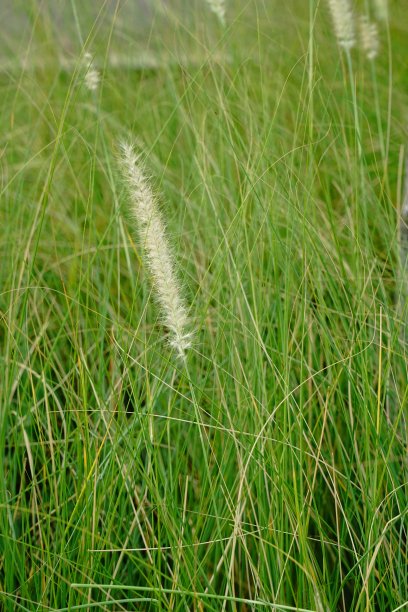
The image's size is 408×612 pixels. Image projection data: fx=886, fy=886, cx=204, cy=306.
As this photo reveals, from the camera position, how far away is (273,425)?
173 cm

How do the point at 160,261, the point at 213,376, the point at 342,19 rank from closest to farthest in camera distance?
1. the point at 160,261
2. the point at 213,376
3. the point at 342,19

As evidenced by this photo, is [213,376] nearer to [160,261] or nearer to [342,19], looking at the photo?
[160,261]

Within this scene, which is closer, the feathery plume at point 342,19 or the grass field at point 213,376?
the grass field at point 213,376

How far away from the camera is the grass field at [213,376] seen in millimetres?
1531

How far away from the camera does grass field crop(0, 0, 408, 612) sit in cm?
153

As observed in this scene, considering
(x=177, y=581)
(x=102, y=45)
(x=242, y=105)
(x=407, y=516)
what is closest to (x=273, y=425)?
(x=407, y=516)

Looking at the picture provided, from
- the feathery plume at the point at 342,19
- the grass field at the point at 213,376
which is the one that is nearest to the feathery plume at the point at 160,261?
the grass field at the point at 213,376

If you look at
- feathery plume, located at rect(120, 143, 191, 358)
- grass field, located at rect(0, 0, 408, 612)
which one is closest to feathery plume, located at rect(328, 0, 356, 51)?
grass field, located at rect(0, 0, 408, 612)

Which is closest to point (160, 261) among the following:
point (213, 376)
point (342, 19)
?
point (213, 376)

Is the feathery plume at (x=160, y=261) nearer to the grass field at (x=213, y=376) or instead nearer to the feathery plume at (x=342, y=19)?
the grass field at (x=213, y=376)

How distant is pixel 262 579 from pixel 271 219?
74cm

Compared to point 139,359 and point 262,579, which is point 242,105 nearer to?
point 139,359

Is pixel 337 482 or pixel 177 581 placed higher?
pixel 177 581

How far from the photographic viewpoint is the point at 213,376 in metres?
1.99
